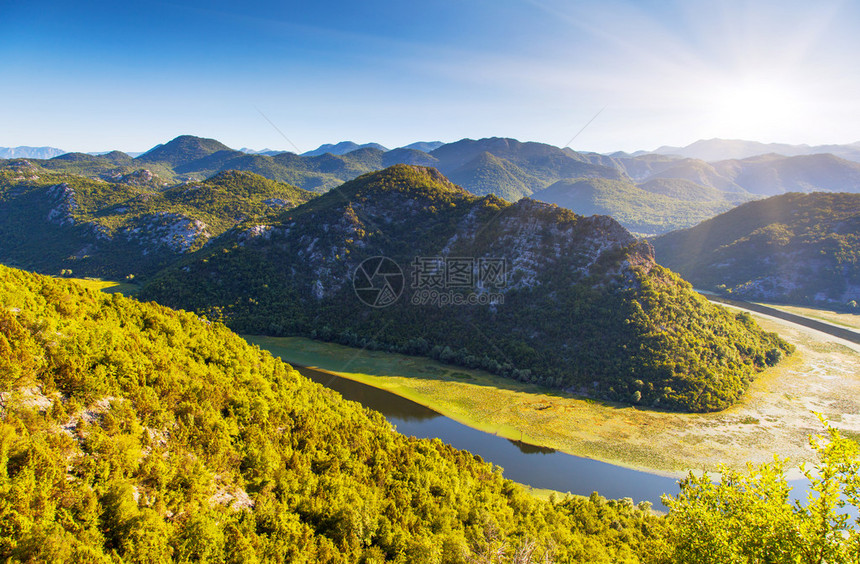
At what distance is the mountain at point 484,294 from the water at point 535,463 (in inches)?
730

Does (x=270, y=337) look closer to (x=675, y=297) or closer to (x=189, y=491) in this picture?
(x=189, y=491)

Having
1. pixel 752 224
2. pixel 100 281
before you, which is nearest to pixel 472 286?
pixel 100 281

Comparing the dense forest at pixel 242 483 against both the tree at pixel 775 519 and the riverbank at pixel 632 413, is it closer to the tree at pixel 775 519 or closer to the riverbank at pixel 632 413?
the tree at pixel 775 519

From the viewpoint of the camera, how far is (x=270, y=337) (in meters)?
92.1

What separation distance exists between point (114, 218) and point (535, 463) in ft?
593

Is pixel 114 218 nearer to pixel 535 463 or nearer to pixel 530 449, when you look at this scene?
pixel 530 449

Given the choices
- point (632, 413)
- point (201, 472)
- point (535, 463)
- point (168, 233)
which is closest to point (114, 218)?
point (168, 233)

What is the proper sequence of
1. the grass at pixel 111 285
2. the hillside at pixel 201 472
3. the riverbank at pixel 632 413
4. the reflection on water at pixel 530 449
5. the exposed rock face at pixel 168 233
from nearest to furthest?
the hillside at pixel 201 472
the riverbank at pixel 632 413
the reflection on water at pixel 530 449
the grass at pixel 111 285
the exposed rock face at pixel 168 233

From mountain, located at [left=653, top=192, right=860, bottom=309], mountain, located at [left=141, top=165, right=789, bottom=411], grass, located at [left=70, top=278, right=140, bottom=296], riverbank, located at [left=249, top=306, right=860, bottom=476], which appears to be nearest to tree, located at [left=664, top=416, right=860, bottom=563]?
riverbank, located at [left=249, top=306, right=860, bottom=476]

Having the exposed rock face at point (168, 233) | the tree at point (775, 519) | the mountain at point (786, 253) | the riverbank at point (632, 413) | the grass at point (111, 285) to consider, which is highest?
the mountain at point (786, 253)

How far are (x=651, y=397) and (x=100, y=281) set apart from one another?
156 meters

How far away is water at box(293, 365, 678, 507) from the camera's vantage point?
4712cm

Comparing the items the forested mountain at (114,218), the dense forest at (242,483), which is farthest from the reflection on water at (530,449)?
the forested mountain at (114,218)

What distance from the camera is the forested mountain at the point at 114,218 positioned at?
440 ft
